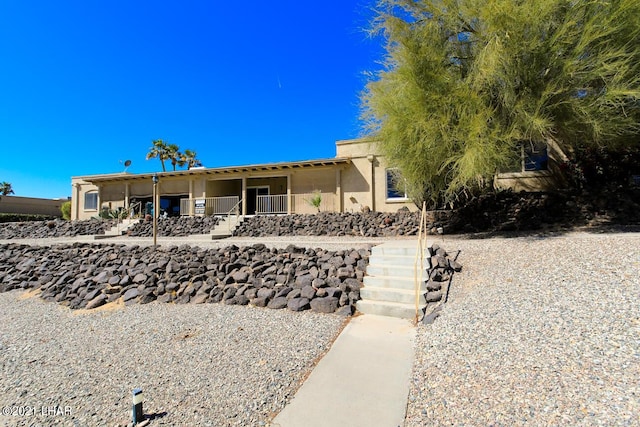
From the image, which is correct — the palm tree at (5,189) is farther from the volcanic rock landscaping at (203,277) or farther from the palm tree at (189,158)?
the volcanic rock landscaping at (203,277)

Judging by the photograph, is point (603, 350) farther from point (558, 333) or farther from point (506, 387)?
point (506, 387)

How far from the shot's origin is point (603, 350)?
325cm

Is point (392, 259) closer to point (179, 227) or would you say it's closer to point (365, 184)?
point (365, 184)

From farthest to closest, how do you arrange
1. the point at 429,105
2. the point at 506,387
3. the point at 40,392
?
the point at 429,105, the point at 40,392, the point at 506,387

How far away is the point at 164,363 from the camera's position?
3.96 m

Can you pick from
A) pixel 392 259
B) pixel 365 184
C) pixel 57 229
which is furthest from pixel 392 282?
pixel 57 229

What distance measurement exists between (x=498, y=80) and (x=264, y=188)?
15.0m

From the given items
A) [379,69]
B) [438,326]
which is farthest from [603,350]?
[379,69]

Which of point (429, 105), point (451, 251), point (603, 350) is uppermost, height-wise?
point (429, 105)

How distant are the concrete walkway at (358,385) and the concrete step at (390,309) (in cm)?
46

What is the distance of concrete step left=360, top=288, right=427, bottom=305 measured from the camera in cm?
537

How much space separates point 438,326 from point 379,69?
26.9 ft

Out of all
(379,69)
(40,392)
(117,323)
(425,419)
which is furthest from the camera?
(379,69)

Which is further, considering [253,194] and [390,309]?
[253,194]
